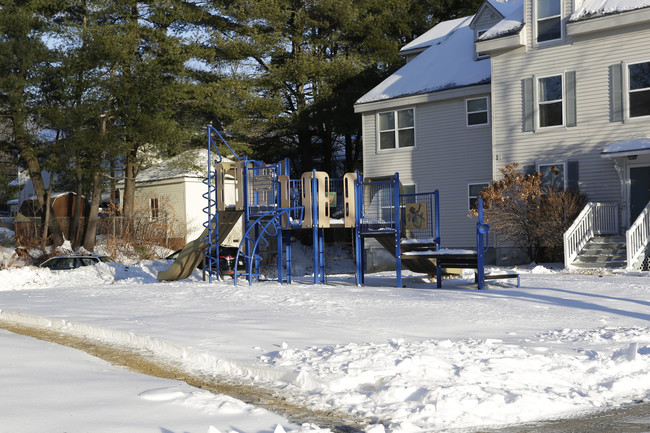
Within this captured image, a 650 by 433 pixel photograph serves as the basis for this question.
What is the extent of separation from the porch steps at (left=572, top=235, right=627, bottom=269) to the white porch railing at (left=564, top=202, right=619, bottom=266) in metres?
0.19

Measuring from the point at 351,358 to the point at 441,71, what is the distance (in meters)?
24.5

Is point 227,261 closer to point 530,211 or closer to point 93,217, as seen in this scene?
point 530,211

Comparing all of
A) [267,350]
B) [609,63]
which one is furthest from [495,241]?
[267,350]

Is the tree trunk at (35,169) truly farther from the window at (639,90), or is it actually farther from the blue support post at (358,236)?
the window at (639,90)

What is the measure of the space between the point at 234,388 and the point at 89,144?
28519mm

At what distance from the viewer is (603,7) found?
24.6 m

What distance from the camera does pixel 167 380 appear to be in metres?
8.24

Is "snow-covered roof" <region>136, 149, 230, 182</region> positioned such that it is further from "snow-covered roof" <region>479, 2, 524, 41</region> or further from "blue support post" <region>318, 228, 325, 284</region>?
"blue support post" <region>318, 228, 325, 284</region>

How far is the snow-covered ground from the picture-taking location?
22.2ft

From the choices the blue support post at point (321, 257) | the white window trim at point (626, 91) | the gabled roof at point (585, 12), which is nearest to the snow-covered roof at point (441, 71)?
the gabled roof at point (585, 12)

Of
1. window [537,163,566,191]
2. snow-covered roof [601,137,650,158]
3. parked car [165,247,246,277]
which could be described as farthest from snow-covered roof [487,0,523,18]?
parked car [165,247,246,277]

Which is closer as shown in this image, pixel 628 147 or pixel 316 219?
pixel 316 219

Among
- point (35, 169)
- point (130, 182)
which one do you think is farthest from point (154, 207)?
point (35, 169)

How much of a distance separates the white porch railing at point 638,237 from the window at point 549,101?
534 centimetres
